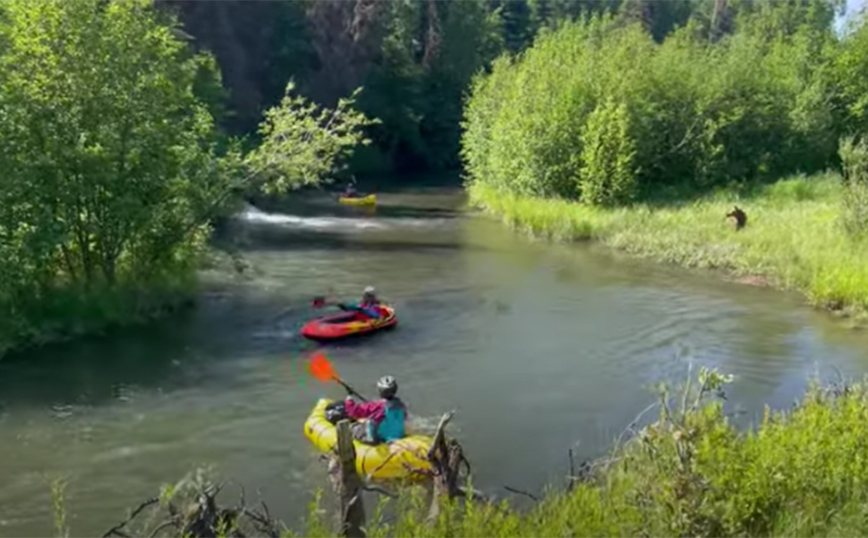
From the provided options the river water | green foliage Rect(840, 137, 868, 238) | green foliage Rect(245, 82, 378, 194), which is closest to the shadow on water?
the river water

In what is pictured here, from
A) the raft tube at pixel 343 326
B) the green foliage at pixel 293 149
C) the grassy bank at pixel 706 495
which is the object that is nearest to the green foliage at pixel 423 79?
the green foliage at pixel 293 149

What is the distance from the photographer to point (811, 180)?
3148 centimetres

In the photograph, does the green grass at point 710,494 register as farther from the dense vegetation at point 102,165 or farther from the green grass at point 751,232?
the green grass at point 751,232

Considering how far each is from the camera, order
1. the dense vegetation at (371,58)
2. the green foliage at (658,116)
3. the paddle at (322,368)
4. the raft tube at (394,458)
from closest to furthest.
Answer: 1. the raft tube at (394,458)
2. the paddle at (322,368)
3. the green foliage at (658,116)
4. the dense vegetation at (371,58)

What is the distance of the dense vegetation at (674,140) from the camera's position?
2605 cm

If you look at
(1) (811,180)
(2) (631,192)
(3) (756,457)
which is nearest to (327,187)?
(2) (631,192)

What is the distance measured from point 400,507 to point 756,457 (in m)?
2.84

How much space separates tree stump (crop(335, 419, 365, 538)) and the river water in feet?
8.31

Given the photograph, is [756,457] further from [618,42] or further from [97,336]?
[618,42]

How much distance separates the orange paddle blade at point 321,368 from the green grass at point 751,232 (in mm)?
10308

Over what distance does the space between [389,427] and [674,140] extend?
975 inches

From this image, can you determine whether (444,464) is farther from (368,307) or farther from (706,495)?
(368,307)

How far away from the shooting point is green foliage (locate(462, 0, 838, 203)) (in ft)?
102

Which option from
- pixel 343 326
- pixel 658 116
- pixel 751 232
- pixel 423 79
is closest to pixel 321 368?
pixel 343 326
